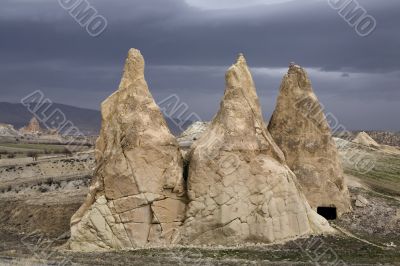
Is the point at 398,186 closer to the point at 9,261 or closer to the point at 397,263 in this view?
the point at 397,263

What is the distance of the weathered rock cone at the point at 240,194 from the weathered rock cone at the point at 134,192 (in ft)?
2.97

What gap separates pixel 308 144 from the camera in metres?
39.6

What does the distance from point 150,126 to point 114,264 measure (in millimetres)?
8648

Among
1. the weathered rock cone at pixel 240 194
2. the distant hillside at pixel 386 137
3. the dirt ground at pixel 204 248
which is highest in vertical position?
the distant hillside at pixel 386 137

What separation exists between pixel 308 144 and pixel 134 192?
1195 cm

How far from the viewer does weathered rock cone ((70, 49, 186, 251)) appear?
31.9 m

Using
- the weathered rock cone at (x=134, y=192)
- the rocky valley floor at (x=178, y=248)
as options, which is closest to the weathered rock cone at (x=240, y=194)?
the weathered rock cone at (x=134, y=192)

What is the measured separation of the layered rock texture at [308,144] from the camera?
3909 cm

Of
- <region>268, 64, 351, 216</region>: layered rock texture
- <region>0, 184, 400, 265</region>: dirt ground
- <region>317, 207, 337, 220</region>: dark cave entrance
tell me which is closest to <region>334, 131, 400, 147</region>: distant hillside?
<region>317, 207, 337, 220</region>: dark cave entrance

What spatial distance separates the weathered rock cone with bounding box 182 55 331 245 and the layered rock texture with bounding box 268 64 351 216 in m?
5.49

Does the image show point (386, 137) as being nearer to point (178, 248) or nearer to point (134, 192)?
point (134, 192)

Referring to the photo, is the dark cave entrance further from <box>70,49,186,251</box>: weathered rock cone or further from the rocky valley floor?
<box>70,49,186,251</box>: weathered rock cone

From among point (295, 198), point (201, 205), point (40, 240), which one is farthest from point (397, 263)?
point (40, 240)

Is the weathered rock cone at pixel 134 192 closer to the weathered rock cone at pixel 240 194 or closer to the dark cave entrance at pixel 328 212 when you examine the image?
the weathered rock cone at pixel 240 194
